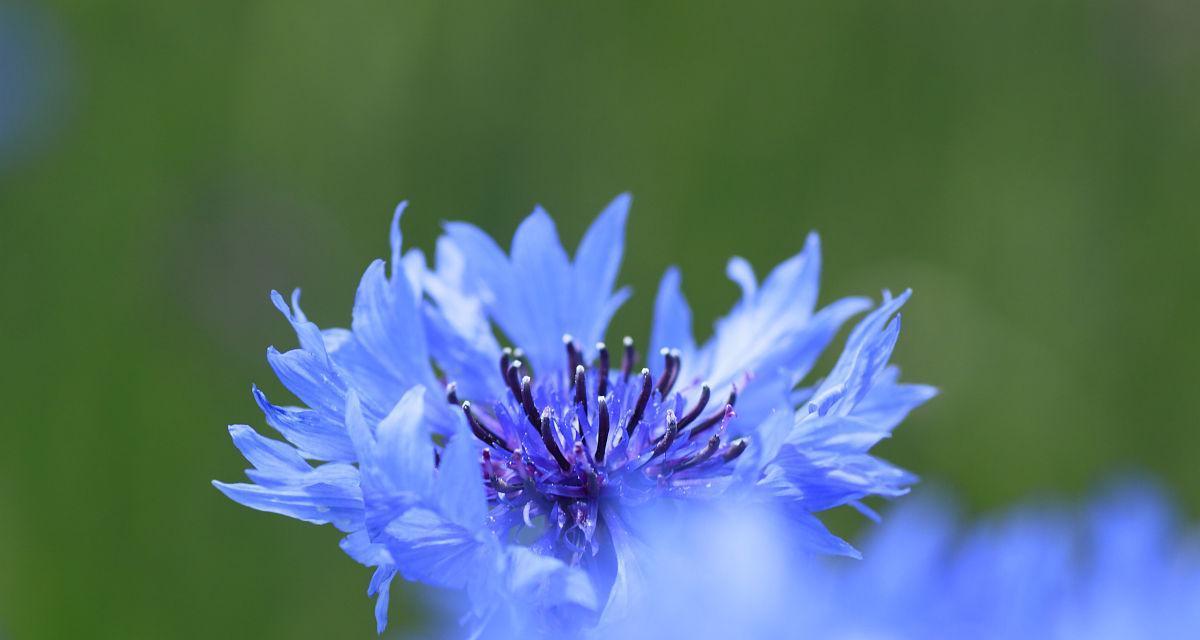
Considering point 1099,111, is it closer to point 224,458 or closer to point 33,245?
point 224,458

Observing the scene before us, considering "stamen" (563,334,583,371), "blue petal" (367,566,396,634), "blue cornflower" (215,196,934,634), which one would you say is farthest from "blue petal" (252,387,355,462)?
"stamen" (563,334,583,371)

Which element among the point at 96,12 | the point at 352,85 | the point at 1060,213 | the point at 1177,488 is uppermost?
the point at 96,12

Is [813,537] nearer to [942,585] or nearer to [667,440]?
[667,440]

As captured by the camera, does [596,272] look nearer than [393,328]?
No

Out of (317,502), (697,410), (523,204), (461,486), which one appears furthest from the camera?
(523,204)

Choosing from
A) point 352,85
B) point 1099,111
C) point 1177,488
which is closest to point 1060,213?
point 1099,111

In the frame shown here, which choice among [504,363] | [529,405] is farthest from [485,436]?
[504,363]

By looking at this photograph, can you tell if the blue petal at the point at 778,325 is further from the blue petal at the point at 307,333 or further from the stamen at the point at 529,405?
the blue petal at the point at 307,333
